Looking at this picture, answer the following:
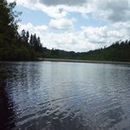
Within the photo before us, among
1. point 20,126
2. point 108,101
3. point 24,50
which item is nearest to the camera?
point 20,126

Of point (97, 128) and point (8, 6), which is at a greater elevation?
point (8, 6)

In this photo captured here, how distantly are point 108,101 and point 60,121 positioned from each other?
1295 cm

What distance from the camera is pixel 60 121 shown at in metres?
25.1

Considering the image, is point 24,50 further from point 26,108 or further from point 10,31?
point 26,108

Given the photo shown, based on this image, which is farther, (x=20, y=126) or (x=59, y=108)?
(x=59, y=108)

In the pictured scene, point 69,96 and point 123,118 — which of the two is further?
point 69,96

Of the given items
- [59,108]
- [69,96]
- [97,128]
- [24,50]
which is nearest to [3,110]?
[59,108]

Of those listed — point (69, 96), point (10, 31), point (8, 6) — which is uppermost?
point (8, 6)

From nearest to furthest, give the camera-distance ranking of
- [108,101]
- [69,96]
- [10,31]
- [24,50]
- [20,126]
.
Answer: [20,126]
[108,101]
[69,96]
[10,31]
[24,50]

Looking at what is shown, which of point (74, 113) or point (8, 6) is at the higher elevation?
point (8, 6)

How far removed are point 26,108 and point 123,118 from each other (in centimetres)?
875

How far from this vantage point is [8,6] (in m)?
55.3

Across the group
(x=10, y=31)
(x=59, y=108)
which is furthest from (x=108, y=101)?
(x=10, y=31)

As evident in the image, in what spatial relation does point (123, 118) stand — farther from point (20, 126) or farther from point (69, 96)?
point (69, 96)
